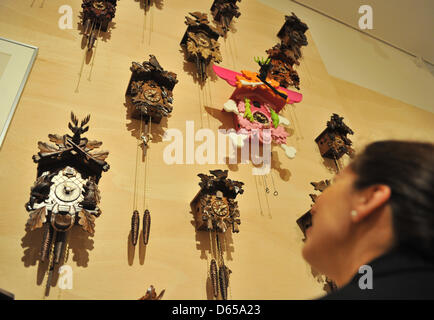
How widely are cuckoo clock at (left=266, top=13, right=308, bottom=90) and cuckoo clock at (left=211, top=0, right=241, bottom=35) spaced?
1.03 ft

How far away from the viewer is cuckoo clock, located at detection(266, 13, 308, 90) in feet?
7.07

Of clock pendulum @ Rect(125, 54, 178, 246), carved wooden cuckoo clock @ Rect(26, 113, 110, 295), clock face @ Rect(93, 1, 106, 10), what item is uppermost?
clock face @ Rect(93, 1, 106, 10)

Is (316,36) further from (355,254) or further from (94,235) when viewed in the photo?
(355,254)

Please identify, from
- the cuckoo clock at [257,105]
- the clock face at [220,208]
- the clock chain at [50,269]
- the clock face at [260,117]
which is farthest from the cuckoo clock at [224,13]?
the clock chain at [50,269]

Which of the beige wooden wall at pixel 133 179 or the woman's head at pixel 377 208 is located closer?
the woman's head at pixel 377 208

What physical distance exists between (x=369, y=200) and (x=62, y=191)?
3.12ft

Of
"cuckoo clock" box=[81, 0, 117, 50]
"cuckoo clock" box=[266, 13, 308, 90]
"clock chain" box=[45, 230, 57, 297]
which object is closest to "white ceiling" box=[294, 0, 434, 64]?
"cuckoo clock" box=[266, 13, 308, 90]

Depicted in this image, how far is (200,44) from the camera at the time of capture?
188 centimetres

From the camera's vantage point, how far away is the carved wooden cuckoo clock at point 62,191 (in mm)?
1054

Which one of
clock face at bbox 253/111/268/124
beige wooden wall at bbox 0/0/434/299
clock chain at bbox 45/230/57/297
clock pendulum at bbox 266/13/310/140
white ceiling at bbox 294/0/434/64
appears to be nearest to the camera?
clock chain at bbox 45/230/57/297

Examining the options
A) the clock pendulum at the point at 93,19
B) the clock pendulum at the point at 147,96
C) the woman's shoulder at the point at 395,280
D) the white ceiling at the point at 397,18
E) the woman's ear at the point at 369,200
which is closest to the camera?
the woman's shoulder at the point at 395,280

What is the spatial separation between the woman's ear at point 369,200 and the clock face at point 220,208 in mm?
817

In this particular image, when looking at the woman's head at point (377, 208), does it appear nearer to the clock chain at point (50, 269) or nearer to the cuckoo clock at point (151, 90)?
the clock chain at point (50, 269)

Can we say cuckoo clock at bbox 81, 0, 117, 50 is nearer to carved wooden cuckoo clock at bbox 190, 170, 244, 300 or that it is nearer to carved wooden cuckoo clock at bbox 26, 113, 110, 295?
carved wooden cuckoo clock at bbox 26, 113, 110, 295
